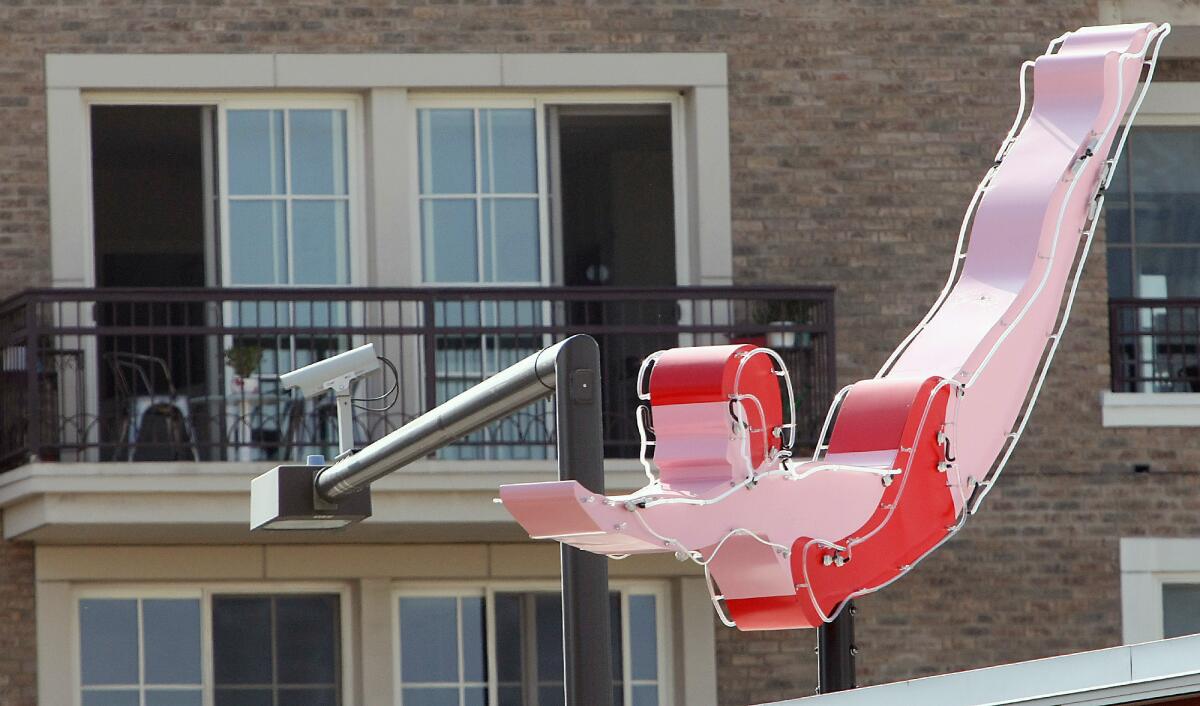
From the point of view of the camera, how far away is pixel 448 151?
54.1ft

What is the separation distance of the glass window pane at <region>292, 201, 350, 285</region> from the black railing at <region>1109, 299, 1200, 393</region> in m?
5.47

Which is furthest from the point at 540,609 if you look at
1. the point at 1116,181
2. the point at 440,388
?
the point at 1116,181

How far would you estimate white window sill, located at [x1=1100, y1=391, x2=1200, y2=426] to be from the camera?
16375mm

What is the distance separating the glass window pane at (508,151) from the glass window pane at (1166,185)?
4.49m

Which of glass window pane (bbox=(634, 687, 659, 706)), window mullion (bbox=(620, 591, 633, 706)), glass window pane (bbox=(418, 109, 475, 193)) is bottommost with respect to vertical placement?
glass window pane (bbox=(634, 687, 659, 706))

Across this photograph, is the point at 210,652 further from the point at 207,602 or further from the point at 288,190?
the point at 288,190

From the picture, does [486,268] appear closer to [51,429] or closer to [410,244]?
[410,244]

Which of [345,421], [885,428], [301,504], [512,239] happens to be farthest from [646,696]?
[301,504]

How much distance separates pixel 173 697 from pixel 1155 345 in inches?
290

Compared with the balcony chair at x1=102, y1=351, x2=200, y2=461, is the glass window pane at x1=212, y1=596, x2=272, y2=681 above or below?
below

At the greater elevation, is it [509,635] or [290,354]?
[290,354]

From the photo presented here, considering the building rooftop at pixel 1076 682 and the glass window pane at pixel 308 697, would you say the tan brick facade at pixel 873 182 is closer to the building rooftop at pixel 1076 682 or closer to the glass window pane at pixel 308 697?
the glass window pane at pixel 308 697

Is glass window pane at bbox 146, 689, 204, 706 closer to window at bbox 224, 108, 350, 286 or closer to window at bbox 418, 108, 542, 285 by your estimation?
window at bbox 224, 108, 350, 286

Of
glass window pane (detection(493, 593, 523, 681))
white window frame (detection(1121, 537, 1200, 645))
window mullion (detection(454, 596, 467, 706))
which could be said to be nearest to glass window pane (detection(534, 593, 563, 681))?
glass window pane (detection(493, 593, 523, 681))
